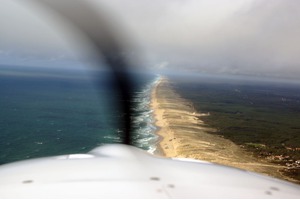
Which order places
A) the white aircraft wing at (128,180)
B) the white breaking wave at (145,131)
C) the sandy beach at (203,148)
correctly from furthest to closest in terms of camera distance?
1. the white breaking wave at (145,131)
2. the sandy beach at (203,148)
3. the white aircraft wing at (128,180)

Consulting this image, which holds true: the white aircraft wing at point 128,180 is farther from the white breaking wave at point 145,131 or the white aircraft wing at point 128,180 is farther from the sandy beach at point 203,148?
the white breaking wave at point 145,131

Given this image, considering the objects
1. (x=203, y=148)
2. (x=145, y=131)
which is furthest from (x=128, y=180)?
(x=145, y=131)

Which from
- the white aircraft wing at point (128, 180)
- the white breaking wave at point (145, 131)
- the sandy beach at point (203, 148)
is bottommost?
the sandy beach at point (203, 148)

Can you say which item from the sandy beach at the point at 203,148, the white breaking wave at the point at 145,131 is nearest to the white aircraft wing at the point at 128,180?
the sandy beach at the point at 203,148

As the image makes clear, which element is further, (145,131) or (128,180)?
(145,131)

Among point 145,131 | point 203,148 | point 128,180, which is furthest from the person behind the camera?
point 145,131

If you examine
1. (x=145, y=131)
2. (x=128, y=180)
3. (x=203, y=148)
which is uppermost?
(x=128, y=180)

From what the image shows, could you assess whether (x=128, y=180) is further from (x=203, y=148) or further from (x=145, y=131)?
(x=145, y=131)

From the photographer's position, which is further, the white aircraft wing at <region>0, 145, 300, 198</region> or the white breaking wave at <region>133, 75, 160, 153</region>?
the white breaking wave at <region>133, 75, 160, 153</region>

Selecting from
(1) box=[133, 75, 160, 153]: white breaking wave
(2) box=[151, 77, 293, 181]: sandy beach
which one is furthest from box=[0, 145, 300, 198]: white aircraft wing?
(1) box=[133, 75, 160, 153]: white breaking wave

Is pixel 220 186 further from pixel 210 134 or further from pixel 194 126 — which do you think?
pixel 194 126

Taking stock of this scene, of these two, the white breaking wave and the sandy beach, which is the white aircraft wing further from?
the white breaking wave
